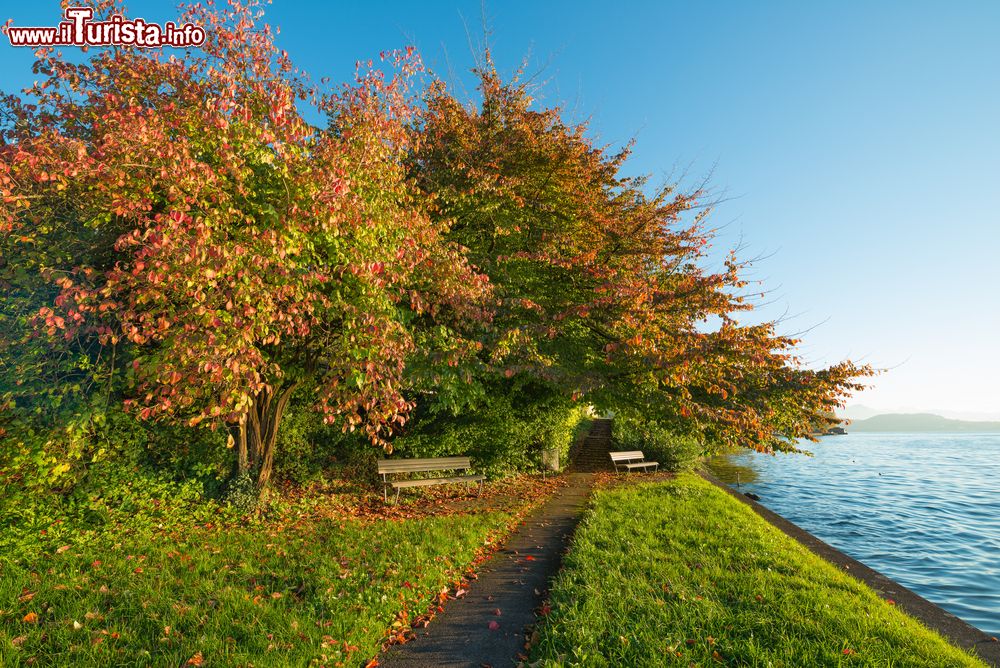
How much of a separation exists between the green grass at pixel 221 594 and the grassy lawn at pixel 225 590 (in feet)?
0.05

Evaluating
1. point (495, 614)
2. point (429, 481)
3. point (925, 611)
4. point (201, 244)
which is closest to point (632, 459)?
point (429, 481)

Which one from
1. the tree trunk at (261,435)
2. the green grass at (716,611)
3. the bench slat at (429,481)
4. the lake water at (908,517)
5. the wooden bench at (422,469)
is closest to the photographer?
the green grass at (716,611)

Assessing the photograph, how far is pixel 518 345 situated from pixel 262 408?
6029 millimetres

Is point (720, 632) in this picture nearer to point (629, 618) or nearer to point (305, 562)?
point (629, 618)

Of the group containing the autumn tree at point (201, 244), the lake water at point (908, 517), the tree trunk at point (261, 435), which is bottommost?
the lake water at point (908, 517)

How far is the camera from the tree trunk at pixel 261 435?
10.2 m

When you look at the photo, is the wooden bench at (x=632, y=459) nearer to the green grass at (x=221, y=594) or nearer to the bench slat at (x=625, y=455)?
the bench slat at (x=625, y=455)

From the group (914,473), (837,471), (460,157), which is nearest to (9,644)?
(460,157)

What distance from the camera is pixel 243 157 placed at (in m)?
7.73

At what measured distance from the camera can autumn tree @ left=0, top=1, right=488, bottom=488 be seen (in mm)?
6328

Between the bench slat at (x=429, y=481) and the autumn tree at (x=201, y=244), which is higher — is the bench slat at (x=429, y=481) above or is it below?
below

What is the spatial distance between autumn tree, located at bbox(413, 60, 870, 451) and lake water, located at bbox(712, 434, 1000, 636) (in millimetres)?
3589

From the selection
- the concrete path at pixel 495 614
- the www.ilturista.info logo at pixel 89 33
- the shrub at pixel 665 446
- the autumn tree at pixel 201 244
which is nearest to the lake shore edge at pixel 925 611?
the concrete path at pixel 495 614

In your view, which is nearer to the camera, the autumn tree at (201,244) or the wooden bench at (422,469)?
the autumn tree at (201,244)
